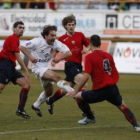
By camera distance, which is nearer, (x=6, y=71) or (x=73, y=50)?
(x=6, y=71)

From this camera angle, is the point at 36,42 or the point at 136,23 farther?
the point at 136,23

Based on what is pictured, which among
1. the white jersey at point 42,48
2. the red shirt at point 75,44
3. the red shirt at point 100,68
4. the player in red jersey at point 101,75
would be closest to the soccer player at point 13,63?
the white jersey at point 42,48

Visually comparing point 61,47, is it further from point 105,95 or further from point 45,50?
point 105,95

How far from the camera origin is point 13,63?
13.2 metres

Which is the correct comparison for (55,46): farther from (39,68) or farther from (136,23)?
(136,23)

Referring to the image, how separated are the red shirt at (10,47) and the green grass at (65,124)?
1.35 m

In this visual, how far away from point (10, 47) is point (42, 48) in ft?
2.26

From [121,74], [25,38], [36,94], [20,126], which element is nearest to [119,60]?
[121,74]

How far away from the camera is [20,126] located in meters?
12.0

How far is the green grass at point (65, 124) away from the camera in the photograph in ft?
35.2

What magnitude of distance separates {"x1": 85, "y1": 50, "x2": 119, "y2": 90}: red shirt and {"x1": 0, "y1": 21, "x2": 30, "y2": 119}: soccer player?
7.85 ft

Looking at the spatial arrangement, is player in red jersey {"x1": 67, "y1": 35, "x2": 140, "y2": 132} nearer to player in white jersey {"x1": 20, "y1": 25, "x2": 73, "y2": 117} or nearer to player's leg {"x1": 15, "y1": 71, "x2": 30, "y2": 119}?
player in white jersey {"x1": 20, "y1": 25, "x2": 73, "y2": 117}

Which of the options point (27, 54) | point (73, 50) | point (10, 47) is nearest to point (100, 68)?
point (27, 54)

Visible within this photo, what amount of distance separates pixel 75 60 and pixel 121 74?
42.2 ft
